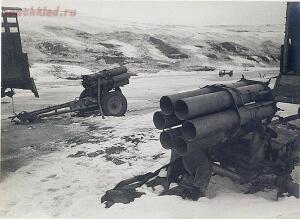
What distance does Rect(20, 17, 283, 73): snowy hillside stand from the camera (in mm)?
22203

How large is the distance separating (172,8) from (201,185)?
4.04 m

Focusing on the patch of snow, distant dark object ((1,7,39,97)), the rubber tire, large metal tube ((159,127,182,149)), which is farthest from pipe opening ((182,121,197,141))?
the patch of snow

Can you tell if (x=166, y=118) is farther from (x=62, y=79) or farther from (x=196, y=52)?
(x=196, y=52)

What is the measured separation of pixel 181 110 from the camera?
17.1 feet

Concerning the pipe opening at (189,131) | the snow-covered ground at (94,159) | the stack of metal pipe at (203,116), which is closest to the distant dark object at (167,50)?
the snow-covered ground at (94,159)

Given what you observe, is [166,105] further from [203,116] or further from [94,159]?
[94,159]

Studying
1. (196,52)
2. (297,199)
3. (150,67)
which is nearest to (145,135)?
(297,199)

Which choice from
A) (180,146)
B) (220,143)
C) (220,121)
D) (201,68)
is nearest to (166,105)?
(180,146)

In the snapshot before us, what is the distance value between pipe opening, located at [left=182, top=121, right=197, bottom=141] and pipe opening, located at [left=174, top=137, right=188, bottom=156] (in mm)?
153

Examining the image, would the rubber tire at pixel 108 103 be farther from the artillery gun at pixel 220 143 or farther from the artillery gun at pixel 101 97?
the artillery gun at pixel 220 143

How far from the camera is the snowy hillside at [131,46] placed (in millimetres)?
22203

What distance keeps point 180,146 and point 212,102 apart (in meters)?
0.81

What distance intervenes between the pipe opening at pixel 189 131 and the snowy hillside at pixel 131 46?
15764 millimetres

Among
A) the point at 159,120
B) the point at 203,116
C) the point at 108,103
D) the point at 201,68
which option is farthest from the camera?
the point at 201,68
